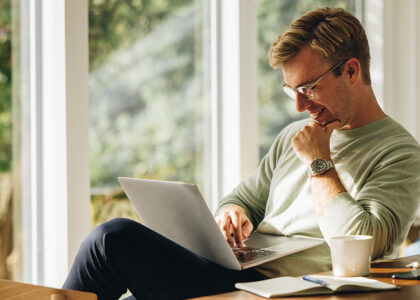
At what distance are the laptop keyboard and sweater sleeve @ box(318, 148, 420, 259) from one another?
15 cm

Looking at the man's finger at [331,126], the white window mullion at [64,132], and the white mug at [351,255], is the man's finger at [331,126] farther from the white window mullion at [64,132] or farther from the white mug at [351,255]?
the white window mullion at [64,132]

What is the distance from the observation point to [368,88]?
1652 mm

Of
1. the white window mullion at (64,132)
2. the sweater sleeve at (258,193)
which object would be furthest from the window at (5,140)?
the sweater sleeve at (258,193)

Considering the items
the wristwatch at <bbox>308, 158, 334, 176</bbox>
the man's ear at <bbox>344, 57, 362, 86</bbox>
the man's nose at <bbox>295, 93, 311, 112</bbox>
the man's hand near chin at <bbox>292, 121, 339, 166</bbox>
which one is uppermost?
the man's ear at <bbox>344, 57, 362, 86</bbox>

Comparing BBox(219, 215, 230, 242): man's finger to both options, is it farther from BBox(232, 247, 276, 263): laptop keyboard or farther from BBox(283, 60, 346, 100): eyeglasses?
BBox(283, 60, 346, 100): eyeglasses

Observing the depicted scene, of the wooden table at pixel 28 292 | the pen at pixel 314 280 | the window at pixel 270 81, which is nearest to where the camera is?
the wooden table at pixel 28 292

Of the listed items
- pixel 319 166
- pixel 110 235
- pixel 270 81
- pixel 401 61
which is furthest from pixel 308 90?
pixel 401 61

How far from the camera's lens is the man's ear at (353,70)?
1.59 metres

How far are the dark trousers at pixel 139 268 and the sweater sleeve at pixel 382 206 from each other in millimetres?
299

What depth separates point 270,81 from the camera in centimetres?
263

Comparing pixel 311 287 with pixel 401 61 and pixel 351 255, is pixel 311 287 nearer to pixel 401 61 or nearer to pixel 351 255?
pixel 351 255

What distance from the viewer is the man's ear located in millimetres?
1591

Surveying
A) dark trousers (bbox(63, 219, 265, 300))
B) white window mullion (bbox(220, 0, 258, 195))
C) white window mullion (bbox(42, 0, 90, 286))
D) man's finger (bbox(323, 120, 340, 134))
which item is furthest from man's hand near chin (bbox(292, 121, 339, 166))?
white window mullion (bbox(220, 0, 258, 195))

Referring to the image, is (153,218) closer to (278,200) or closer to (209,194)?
(278,200)
